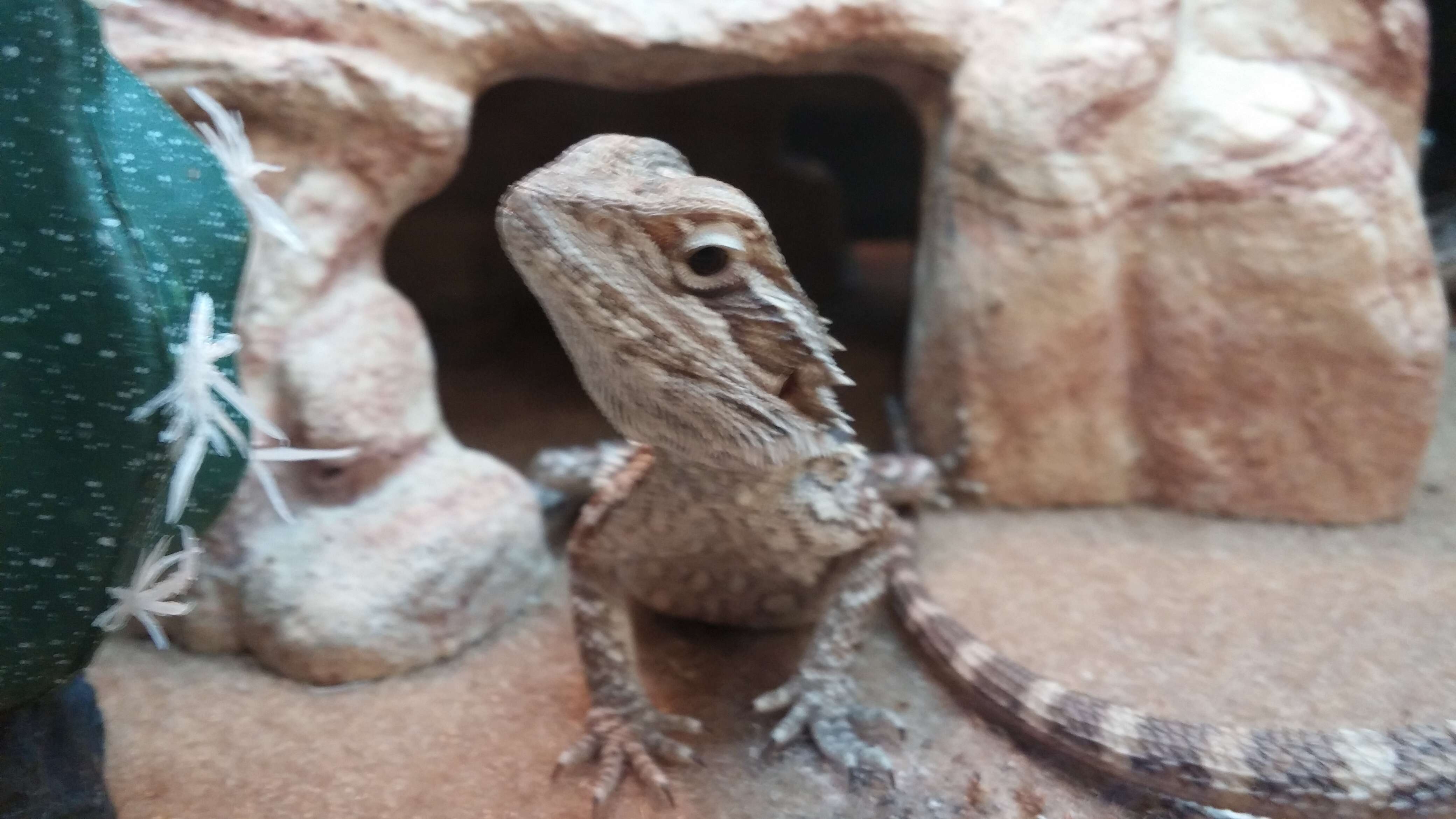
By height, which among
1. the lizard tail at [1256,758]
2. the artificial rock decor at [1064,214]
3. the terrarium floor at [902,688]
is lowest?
the terrarium floor at [902,688]

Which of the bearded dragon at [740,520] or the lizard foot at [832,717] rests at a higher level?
the bearded dragon at [740,520]

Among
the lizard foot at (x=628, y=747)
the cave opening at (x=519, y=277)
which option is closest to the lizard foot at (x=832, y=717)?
the lizard foot at (x=628, y=747)

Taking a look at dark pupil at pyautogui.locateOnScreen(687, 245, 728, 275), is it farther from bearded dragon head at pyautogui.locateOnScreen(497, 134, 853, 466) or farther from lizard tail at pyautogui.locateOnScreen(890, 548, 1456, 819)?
lizard tail at pyautogui.locateOnScreen(890, 548, 1456, 819)

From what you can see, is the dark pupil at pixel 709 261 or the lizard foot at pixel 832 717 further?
the lizard foot at pixel 832 717

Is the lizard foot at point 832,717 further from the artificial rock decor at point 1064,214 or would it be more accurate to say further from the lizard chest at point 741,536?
the artificial rock decor at point 1064,214

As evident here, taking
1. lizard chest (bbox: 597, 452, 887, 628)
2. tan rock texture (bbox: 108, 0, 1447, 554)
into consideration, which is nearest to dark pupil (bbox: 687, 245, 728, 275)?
lizard chest (bbox: 597, 452, 887, 628)

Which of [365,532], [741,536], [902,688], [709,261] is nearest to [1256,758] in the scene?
[902,688]

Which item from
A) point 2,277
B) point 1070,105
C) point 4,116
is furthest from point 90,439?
point 1070,105

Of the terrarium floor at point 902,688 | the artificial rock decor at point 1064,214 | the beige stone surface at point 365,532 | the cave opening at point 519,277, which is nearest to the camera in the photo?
the terrarium floor at point 902,688
